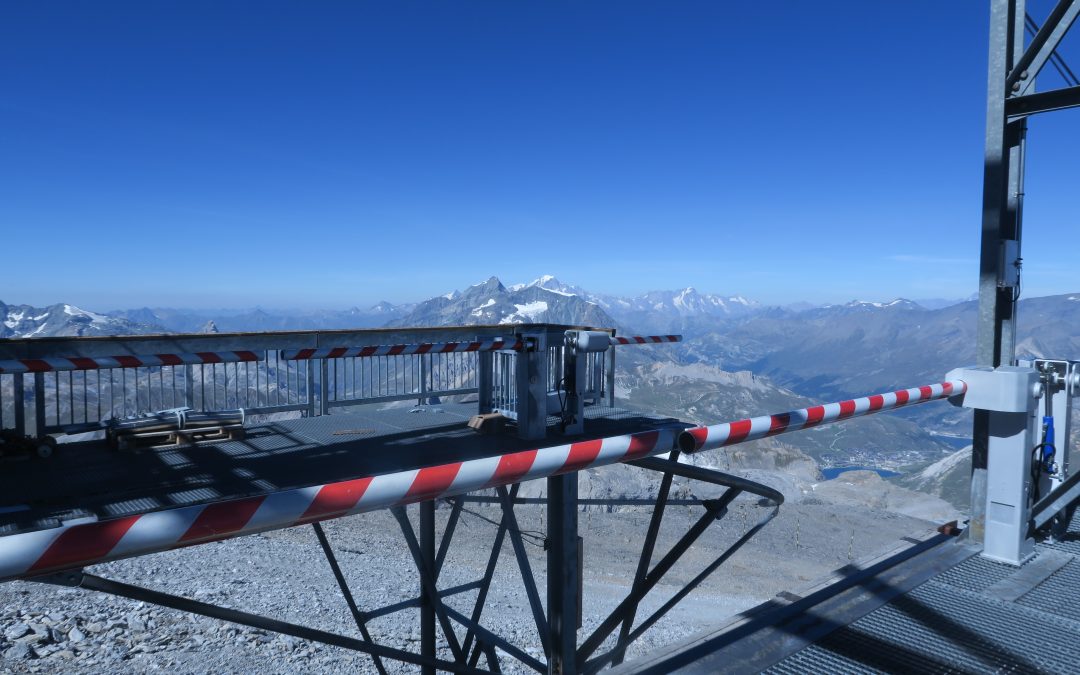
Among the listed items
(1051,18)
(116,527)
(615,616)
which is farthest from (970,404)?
(116,527)

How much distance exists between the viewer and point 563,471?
2996 millimetres

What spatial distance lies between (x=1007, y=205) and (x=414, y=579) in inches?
936

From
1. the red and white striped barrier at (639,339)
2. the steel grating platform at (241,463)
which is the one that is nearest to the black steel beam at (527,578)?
the steel grating platform at (241,463)

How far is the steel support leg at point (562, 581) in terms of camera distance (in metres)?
6.33

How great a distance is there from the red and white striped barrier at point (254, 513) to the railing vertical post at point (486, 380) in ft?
17.7

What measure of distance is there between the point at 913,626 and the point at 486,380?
546 cm

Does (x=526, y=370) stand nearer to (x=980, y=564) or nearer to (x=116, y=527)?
(x=980, y=564)

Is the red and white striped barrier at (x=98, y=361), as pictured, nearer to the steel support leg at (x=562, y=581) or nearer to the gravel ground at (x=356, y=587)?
the steel support leg at (x=562, y=581)

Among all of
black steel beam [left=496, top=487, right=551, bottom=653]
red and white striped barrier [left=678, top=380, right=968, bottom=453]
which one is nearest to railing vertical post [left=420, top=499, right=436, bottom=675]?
black steel beam [left=496, top=487, right=551, bottom=653]

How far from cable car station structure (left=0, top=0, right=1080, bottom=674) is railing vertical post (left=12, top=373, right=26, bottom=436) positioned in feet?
0.13

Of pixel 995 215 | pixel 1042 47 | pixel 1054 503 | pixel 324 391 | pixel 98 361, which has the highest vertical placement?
pixel 1042 47

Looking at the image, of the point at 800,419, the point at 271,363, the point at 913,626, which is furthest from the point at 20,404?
the point at 913,626

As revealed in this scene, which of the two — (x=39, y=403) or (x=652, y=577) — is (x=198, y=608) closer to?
(x=39, y=403)

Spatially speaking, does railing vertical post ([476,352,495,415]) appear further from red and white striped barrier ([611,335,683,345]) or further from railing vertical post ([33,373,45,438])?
railing vertical post ([33,373,45,438])
